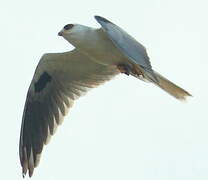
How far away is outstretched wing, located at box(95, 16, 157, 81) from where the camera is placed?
9211mm

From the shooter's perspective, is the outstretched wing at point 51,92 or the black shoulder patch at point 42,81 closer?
the outstretched wing at point 51,92

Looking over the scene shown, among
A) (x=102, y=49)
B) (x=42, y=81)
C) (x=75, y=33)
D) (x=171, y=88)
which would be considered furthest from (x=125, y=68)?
(x=42, y=81)

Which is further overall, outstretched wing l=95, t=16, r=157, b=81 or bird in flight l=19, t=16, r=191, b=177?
bird in flight l=19, t=16, r=191, b=177

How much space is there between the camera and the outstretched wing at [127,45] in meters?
9.21

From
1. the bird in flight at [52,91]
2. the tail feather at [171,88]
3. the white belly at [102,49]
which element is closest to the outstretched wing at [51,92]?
the bird in flight at [52,91]

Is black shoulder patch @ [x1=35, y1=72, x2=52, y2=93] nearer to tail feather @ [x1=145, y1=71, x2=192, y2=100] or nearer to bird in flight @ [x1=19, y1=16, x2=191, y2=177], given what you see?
bird in flight @ [x1=19, y1=16, x2=191, y2=177]

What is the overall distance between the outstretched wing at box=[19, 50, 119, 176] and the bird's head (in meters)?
1.02

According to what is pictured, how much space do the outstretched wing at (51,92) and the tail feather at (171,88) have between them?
1.50m

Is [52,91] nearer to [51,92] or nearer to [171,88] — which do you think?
[51,92]

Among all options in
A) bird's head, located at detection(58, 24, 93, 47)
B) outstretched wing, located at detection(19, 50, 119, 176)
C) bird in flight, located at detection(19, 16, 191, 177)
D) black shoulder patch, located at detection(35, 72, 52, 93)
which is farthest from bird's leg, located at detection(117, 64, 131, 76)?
black shoulder patch, located at detection(35, 72, 52, 93)

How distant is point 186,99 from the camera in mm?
10578

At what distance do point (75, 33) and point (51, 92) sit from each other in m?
1.89

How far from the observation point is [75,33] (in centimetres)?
1058

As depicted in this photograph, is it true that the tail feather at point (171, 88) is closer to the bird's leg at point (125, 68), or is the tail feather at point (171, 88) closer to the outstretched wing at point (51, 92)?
the bird's leg at point (125, 68)
